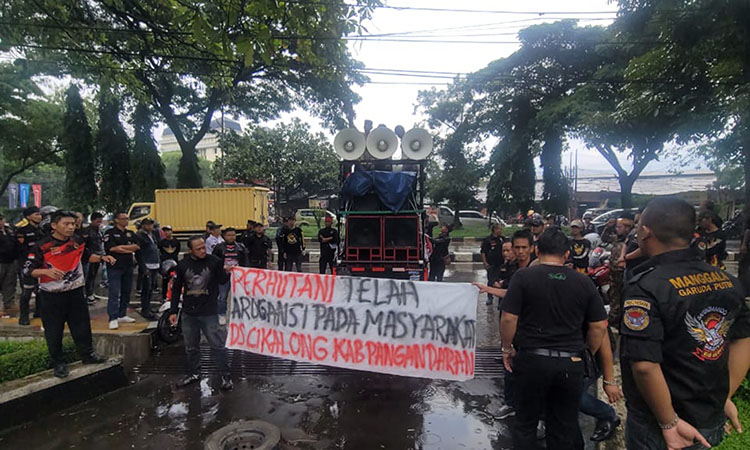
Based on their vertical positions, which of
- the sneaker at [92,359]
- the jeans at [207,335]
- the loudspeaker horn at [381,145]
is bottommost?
the sneaker at [92,359]

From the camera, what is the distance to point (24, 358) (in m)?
4.58

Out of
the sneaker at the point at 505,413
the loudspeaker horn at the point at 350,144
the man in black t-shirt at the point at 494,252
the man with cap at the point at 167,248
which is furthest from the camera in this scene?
the loudspeaker horn at the point at 350,144

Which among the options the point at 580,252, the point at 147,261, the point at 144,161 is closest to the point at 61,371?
the point at 147,261

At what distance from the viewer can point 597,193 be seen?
1594 inches

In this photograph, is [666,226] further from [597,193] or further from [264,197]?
[597,193]

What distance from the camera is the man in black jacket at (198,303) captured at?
4.89 meters

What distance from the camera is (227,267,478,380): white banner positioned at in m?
4.39

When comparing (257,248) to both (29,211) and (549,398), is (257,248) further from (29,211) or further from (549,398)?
(549,398)

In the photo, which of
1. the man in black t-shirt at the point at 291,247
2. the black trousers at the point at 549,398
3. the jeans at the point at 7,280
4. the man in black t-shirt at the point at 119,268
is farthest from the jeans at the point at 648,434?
the jeans at the point at 7,280

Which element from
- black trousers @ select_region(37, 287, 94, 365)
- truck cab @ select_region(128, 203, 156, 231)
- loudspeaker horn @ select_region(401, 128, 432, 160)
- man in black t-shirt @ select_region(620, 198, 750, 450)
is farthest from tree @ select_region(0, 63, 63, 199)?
man in black t-shirt @ select_region(620, 198, 750, 450)

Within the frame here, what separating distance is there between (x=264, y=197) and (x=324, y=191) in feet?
47.4

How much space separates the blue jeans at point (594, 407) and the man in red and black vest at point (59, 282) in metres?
5.18

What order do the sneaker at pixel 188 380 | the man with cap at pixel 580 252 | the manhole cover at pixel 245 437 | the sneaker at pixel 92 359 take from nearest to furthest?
the manhole cover at pixel 245 437, the sneaker at pixel 92 359, the sneaker at pixel 188 380, the man with cap at pixel 580 252

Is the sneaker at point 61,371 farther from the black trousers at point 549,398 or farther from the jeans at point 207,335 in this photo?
the black trousers at point 549,398
